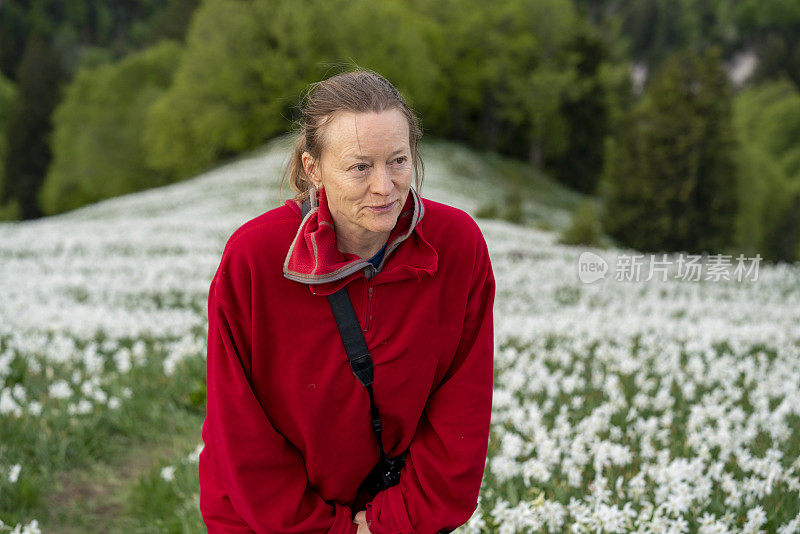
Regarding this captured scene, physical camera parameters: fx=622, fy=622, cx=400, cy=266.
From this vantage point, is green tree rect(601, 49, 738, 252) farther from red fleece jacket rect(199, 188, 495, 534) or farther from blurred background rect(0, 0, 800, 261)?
red fleece jacket rect(199, 188, 495, 534)

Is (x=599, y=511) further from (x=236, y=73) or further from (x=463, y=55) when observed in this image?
(x=463, y=55)

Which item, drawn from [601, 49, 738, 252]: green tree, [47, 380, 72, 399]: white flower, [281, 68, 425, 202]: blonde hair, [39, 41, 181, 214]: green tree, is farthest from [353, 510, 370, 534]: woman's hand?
[39, 41, 181, 214]: green tree

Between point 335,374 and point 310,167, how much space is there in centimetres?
79

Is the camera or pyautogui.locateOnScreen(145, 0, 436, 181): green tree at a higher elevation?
pyautogui.locateOnScreen(145, 0, 436, 181): green tree

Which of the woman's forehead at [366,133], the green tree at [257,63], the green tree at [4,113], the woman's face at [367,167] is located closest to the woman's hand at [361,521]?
the woman's face at [367,167]

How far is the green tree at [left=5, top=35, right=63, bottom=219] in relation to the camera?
62250 millimetres

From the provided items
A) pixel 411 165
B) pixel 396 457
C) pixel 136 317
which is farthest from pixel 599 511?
pixel 136 317

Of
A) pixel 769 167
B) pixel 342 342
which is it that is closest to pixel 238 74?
pixel 342 342

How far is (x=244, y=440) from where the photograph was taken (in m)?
2.33

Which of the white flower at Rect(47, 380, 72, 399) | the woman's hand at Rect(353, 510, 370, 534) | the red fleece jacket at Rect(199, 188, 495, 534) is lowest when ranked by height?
the white flower at Rect(47, 380, 72, 399)

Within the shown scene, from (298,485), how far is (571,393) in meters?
4.32

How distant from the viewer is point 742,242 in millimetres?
47188

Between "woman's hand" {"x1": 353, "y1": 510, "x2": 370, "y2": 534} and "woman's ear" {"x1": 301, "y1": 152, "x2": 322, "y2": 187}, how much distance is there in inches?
53.6

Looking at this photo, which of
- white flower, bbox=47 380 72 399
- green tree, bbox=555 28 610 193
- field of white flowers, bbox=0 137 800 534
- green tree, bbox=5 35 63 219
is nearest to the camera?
field of white flowers, bbox=0 137 800 534
